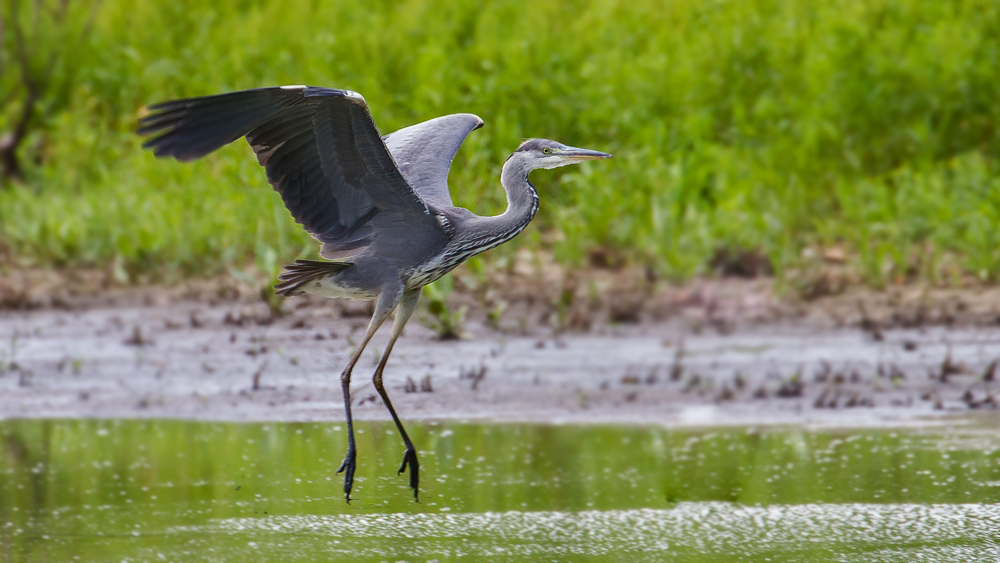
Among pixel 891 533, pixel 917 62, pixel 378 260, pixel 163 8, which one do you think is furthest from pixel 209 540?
pixel 163 8

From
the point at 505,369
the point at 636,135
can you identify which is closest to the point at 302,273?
the point at 505,369

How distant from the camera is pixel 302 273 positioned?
5.38 meters

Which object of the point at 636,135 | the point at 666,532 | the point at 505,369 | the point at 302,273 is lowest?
the point at 666,532

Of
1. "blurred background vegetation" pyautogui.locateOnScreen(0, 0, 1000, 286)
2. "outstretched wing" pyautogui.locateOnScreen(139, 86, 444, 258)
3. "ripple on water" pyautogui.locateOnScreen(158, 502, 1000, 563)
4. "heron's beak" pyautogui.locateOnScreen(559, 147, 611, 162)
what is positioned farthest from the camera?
"blurred background vegetation" pyautogui.locateOnScreen(0, 0, 1000, 286)

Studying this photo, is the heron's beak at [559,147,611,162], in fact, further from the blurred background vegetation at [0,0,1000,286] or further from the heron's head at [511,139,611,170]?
the blurred background vegetation at [0,0,1000,286]

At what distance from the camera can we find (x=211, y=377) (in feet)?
26.1

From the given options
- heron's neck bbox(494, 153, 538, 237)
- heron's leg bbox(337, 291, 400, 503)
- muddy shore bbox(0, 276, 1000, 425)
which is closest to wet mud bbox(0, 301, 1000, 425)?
muddy shore bbox(0, 276, 1000, 425)

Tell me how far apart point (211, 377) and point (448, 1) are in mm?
5875

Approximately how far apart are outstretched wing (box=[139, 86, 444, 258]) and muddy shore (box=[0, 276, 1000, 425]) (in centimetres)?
169

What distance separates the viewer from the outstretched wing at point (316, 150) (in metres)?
4.57

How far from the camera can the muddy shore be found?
7359mm

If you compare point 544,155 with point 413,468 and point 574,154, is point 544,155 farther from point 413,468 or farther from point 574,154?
point 413,468

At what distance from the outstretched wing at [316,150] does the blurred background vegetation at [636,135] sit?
11.0 ft

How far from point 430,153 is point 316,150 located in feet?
3.21
